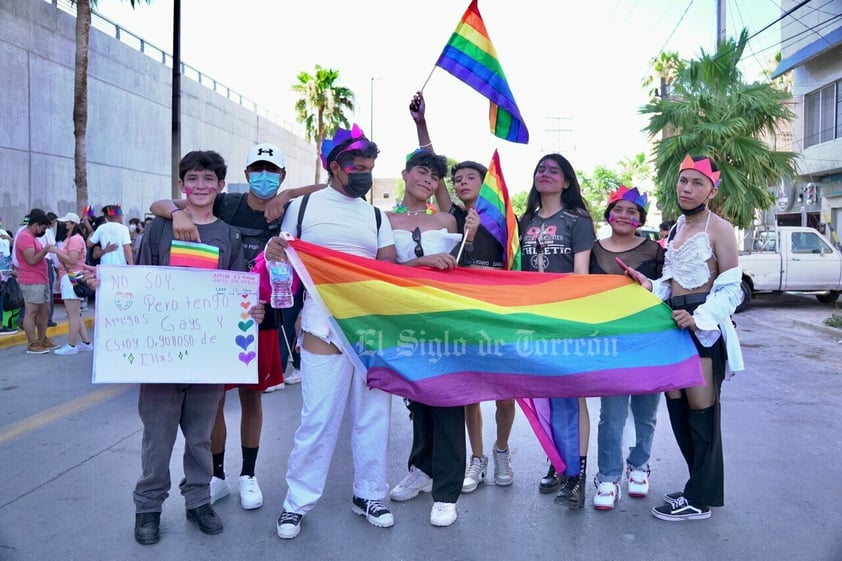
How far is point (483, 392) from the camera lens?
12.8 feet

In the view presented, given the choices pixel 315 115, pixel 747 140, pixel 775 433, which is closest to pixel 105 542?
pixel 775 433

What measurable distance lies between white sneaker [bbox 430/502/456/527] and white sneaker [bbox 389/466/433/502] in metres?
0.36

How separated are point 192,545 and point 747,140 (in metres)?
16.2

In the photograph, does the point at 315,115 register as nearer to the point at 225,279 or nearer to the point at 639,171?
the point at 639,171

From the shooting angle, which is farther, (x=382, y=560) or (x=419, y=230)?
(x=419, y=230)

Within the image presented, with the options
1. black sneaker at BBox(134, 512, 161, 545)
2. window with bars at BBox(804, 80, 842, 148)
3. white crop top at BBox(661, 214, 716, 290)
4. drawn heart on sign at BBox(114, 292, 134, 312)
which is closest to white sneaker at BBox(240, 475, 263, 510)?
black sneaker at BBox(134, 512, 161, 545)

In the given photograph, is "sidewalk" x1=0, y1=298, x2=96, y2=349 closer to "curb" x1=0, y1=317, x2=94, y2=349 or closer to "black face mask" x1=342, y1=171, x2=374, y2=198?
"curb" x1=0, y1=317, x2=94, y2=349

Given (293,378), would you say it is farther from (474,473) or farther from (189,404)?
(189,404)

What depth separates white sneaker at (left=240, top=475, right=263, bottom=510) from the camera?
13.4 ft

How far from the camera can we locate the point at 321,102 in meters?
39.3

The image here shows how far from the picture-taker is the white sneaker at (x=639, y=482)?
14.2 feet

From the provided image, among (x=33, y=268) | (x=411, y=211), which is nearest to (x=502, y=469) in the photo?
(x=411, y=211)

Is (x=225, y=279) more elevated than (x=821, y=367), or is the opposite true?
(x=225, y=279)

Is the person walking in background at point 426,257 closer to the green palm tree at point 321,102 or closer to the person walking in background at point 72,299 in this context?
the person walking in background at point 72,299
